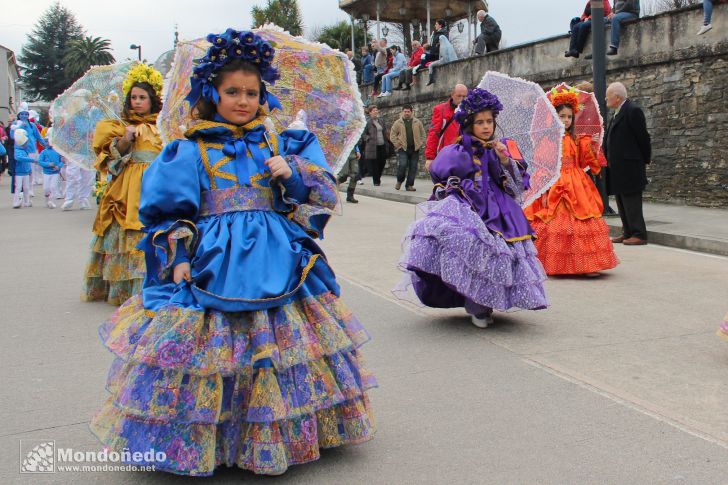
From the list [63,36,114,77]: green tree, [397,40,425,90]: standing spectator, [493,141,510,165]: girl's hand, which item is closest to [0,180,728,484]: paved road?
[493,141,510,165]: girl's hand

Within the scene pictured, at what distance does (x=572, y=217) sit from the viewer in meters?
8.64

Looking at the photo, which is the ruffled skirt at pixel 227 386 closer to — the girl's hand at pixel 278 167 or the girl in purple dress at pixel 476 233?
the girl's hand at pixel 278 167

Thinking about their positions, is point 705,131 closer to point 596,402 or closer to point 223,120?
point 596,402

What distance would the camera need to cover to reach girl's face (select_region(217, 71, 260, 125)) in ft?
12.1

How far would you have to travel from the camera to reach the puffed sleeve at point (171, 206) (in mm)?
3559

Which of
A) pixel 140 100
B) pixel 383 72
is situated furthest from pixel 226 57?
pixel 383 72

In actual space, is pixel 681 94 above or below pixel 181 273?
above

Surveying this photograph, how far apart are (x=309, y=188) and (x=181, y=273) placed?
0.67m

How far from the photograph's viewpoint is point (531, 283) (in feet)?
20.0

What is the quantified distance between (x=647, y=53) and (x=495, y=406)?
11913 mm

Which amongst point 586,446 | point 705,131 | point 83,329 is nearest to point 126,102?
point 83,329

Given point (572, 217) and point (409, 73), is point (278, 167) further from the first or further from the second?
point (409, 73)

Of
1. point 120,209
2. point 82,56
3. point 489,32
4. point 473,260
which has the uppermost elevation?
point 82,56

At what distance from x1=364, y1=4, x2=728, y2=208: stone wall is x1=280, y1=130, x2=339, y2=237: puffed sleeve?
10903mm
